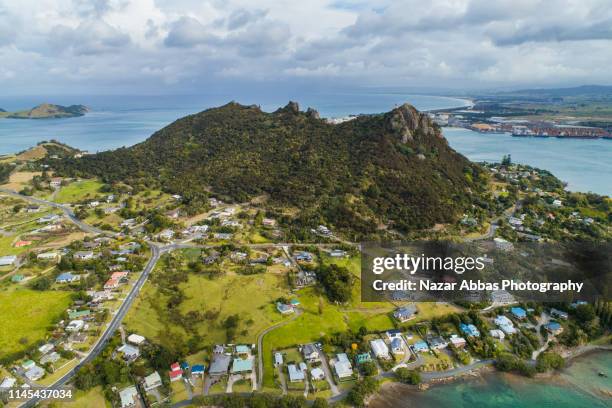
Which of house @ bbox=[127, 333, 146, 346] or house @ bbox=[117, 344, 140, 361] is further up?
house @ bbox=[127, 333, 146, 346]

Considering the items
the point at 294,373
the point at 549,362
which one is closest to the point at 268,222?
the point at 294,373

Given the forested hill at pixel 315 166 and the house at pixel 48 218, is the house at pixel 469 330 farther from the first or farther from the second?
the house at pixel 48 218

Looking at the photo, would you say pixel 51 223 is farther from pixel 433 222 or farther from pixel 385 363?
pixel 433 222

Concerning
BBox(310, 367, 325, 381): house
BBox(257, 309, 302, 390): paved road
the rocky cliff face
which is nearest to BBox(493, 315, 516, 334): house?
BBox(310, 367, 325, 381): house

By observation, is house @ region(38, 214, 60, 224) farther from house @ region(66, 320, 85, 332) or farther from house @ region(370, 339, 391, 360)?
house @ region(370, 339, 391, 360)

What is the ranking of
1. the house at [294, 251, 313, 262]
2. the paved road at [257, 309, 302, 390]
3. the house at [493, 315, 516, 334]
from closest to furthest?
the paved road at [257, 309, 302, 390] → the house at [493, 315, 516, 334] → the house at [294, 251, 313, 262]

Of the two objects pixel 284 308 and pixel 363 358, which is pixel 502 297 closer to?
pixel 363 358
